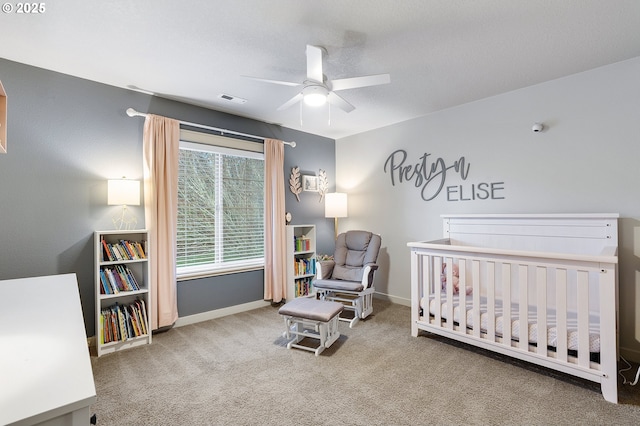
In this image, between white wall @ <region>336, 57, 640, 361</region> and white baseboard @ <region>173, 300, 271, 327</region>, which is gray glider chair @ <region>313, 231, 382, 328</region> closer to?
white wall @ <region>336, 57, 640, 361</region>

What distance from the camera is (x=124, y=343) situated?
2770 millimetres

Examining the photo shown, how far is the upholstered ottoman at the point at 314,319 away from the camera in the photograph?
264 cm

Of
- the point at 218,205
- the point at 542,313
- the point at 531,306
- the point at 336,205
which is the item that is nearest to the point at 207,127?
the point at 218,205

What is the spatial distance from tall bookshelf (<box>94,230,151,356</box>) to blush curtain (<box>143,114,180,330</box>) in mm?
112

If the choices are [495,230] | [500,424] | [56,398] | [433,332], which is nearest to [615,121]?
[495,230]

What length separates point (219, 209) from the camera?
12.3 feet

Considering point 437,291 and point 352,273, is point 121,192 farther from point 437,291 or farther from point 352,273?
point 437,291

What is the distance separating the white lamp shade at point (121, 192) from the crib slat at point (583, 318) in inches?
144

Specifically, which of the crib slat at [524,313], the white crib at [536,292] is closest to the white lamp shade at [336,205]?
the white crib at [536,292]

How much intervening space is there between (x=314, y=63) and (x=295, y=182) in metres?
2.43

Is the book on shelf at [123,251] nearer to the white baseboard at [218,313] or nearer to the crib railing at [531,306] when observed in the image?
the white baseboard at [218,313]

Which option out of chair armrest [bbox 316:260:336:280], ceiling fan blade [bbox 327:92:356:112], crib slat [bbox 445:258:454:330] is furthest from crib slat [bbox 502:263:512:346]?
chair armrest [bbox 316:260:336:280]

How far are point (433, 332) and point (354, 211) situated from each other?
2308 mm

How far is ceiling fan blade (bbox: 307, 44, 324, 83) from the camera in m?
1.97
